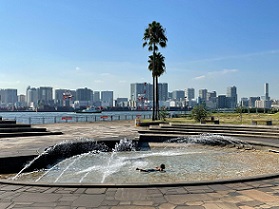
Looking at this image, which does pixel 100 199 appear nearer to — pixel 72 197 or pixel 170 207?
pixel 72 197

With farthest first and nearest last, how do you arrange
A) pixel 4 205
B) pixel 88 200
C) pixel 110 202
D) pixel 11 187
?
pixel 11 187, pixel 88 200, pixel 110 202, pixel 4 205

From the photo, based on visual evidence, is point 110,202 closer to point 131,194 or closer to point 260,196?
point 131,194

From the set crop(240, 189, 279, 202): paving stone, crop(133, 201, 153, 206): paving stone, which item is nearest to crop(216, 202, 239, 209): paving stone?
crop(240, 189, 279, 202): paving stone

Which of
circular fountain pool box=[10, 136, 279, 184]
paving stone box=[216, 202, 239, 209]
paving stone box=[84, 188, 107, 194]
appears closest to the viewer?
paving stone box=[216, 202, 239, 209]

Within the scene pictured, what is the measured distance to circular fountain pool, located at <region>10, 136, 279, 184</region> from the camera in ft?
28.6

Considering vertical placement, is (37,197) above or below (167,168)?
above

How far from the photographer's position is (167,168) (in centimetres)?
1026

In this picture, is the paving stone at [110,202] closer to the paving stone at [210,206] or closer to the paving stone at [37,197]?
the paving stone at [37,197]

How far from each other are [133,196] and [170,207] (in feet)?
3.38

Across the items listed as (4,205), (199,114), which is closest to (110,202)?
(4,205)

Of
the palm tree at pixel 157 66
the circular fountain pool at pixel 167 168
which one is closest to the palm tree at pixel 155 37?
the palm tree at pixel 157 66

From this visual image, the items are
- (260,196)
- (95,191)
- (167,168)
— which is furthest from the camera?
(167,168)

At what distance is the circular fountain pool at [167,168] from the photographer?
8.71 meters

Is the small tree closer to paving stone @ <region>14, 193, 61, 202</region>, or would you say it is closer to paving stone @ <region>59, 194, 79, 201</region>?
paving stone @ <region>59, 194, 79, 201</region>
